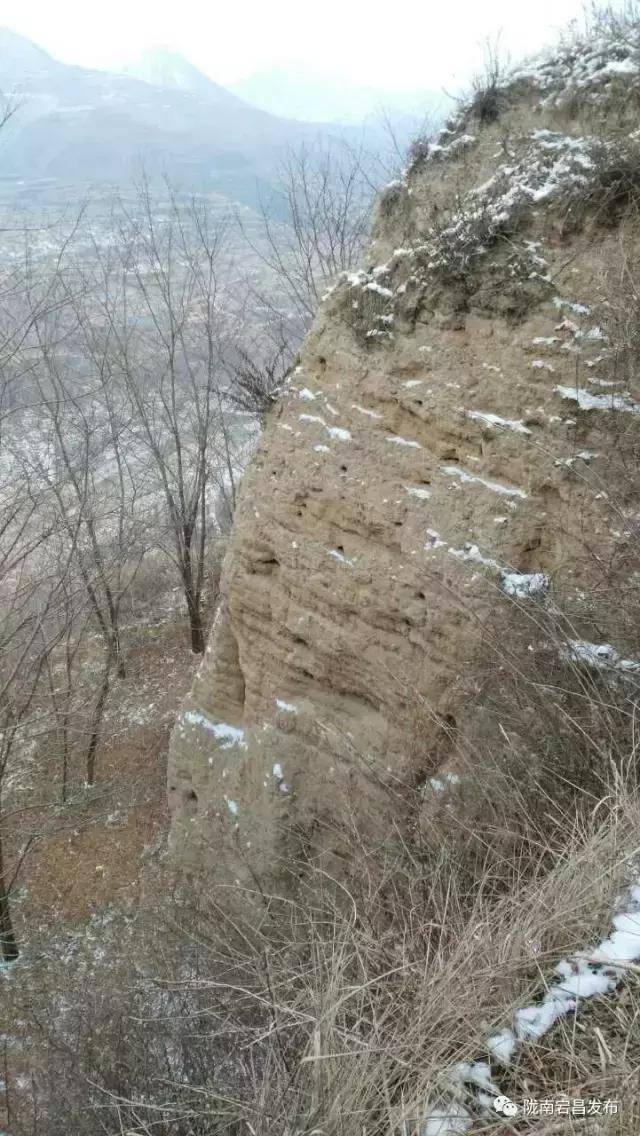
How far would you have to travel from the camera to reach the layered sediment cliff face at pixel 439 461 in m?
4.37

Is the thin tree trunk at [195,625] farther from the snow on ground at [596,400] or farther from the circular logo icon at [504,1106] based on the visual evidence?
the circular logo icon at [504,1106]

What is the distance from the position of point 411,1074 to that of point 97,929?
6499mm

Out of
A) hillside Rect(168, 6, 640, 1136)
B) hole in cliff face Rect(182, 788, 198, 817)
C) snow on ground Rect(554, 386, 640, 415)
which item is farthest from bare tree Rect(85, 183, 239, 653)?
snow on ground Rect(554, 386, 640, 415)

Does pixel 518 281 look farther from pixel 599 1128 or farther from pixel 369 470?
pixel 599 1128

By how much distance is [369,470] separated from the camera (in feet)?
17.1

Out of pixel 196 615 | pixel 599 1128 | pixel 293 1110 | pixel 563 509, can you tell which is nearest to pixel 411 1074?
pixel 293 1110

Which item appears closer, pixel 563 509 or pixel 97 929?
pixel 563 509

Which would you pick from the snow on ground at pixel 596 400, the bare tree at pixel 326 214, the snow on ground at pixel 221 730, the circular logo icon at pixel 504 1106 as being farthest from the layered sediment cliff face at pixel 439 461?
the bare tree at pixel 326 214

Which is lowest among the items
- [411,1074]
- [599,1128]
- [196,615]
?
[196,615]

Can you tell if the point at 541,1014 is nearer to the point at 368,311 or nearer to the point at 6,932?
the point at 368,311

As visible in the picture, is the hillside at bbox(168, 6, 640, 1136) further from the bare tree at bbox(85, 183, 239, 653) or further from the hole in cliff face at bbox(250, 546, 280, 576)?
the bare tree at bbox(85, 183, 239, 653)

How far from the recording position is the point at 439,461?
492 centimetres

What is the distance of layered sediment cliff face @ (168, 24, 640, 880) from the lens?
14.3 ft

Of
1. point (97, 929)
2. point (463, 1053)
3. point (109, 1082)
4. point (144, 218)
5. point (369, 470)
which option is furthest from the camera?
point (144, 218)
